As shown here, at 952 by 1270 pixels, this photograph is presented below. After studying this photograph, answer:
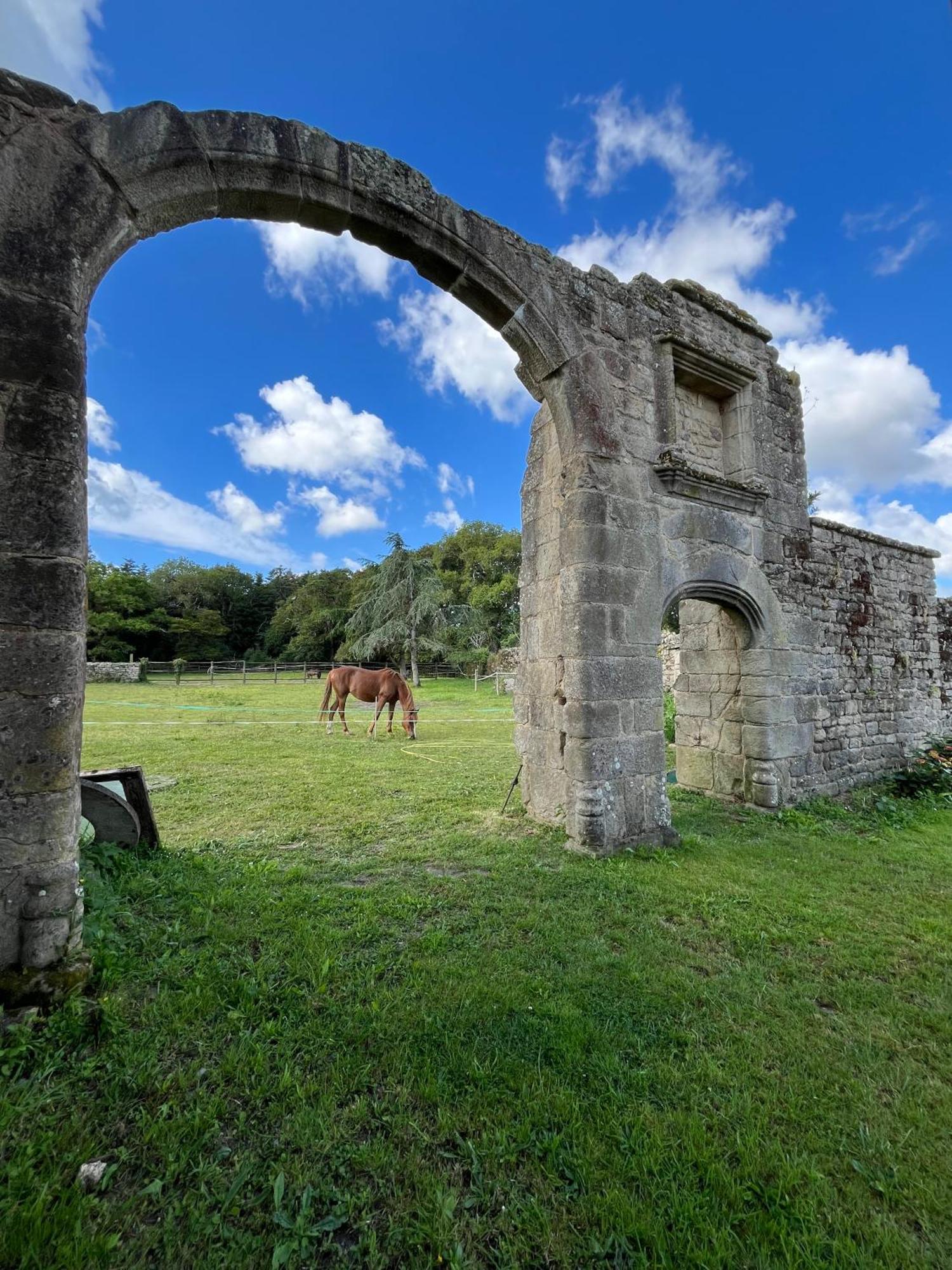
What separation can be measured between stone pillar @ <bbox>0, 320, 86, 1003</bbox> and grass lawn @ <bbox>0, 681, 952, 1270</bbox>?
337 millimetres

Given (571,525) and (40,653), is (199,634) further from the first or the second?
(40,653)

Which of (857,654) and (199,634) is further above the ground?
(199,634)

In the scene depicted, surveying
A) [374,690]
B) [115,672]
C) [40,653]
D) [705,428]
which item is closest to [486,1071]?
[40,653]

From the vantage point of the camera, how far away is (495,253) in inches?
186

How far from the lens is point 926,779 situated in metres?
7.66

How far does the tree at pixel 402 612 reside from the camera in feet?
94.6

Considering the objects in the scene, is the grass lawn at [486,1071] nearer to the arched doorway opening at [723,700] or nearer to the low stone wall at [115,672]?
the arched doorway opening at [723,700]

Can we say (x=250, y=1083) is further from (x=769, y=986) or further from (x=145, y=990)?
(x=769, y=986)

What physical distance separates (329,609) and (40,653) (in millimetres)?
40405

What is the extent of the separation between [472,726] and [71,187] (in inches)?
478

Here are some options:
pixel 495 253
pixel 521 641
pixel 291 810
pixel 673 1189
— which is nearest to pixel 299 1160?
pixel 673 1189

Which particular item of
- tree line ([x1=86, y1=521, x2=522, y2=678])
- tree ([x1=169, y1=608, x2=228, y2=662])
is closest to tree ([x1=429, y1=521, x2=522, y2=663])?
tree line ([x1=86, y1=521, x2=522, y2=678])

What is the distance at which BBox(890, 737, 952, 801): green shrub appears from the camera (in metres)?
7.57

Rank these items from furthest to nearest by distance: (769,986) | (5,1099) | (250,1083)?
(769,986) → (250,1083) → (5,1099)
